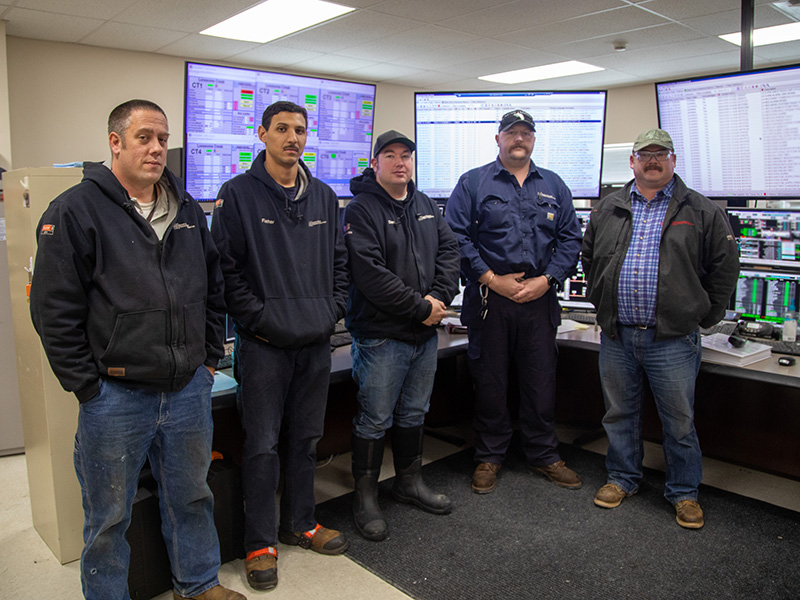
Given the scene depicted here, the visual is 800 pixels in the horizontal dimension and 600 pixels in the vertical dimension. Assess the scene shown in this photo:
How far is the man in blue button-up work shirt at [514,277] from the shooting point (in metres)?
2.77

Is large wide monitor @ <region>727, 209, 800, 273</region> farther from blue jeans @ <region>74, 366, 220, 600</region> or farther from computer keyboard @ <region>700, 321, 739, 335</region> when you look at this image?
blue jeans @ <region>74, 366, 220, 600</region>

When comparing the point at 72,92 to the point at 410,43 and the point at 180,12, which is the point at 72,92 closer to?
the point at 180,12

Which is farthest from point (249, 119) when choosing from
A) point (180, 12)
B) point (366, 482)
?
point (180, 12)

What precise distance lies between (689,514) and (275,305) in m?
1.80

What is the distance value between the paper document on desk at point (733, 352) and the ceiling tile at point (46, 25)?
534cm

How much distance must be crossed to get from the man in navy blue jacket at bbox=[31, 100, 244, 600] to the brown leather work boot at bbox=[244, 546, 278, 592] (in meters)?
0.31

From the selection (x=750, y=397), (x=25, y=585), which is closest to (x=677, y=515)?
(x=750, y=397)

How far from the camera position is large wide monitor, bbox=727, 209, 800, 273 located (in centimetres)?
291

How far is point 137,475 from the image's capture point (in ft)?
6.08

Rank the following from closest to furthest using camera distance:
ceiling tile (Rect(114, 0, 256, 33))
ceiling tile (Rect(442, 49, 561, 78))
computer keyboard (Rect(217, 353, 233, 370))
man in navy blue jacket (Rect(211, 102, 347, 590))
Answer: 1. man in navy blue jacket (Rect(211, 102, 347, 590))
2. computer keyboard (Rect(217, 353, 233, 370))
3. ceiling tile (Rect(114, 0, 256, 33))
4. ceiling tile (Rect(442, 49, 561, 78))

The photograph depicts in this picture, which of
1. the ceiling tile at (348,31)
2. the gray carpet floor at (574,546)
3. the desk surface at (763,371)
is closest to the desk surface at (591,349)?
the desk surface at (763,371)

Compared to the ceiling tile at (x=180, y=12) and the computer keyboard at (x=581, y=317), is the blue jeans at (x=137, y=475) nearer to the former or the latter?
the computer keyboard at (x=581, y=317)

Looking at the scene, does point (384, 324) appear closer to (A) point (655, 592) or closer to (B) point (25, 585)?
(A) point (655, 592)

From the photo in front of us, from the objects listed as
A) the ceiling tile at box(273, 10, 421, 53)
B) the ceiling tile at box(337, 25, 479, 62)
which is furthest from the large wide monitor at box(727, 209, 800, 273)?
the ceiling tile at box(337, 25, 479, 62)
